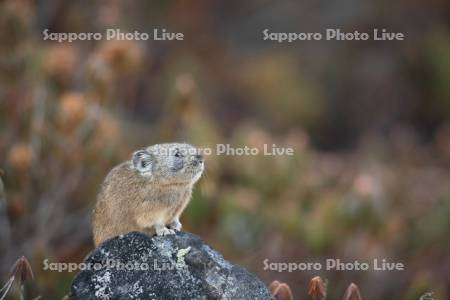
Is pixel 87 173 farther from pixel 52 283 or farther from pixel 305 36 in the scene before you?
pixel 305 36

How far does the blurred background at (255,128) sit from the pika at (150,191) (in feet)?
7.99

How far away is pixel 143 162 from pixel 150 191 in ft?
0.83

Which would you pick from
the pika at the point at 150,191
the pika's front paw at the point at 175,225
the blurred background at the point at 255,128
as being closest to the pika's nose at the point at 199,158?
the pika at the point at 150,191

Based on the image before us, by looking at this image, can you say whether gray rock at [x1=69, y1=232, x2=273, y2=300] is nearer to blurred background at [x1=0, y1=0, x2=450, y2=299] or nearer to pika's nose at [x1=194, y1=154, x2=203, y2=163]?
pika's nose at [x1=194, y1=154, x2=203, y2=163]

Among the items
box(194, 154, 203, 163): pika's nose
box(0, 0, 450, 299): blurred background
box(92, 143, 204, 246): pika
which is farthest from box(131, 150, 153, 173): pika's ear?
box(0, 0, 450, 299): blurred background

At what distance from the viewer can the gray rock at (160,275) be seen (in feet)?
20.3

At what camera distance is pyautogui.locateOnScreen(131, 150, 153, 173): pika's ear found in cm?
739

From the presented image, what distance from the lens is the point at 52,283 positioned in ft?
34.6

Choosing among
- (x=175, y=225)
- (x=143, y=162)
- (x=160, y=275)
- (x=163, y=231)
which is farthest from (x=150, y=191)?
(x=160, y=275)

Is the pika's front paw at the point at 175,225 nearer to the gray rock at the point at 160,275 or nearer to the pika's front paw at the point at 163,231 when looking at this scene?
the pika's front paw at the point at 163,231

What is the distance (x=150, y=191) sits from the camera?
24.2ft

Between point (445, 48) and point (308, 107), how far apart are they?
399cm

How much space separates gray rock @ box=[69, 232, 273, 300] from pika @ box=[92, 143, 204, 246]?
0.79m

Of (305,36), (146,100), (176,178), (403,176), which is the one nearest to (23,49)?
(176,178)
